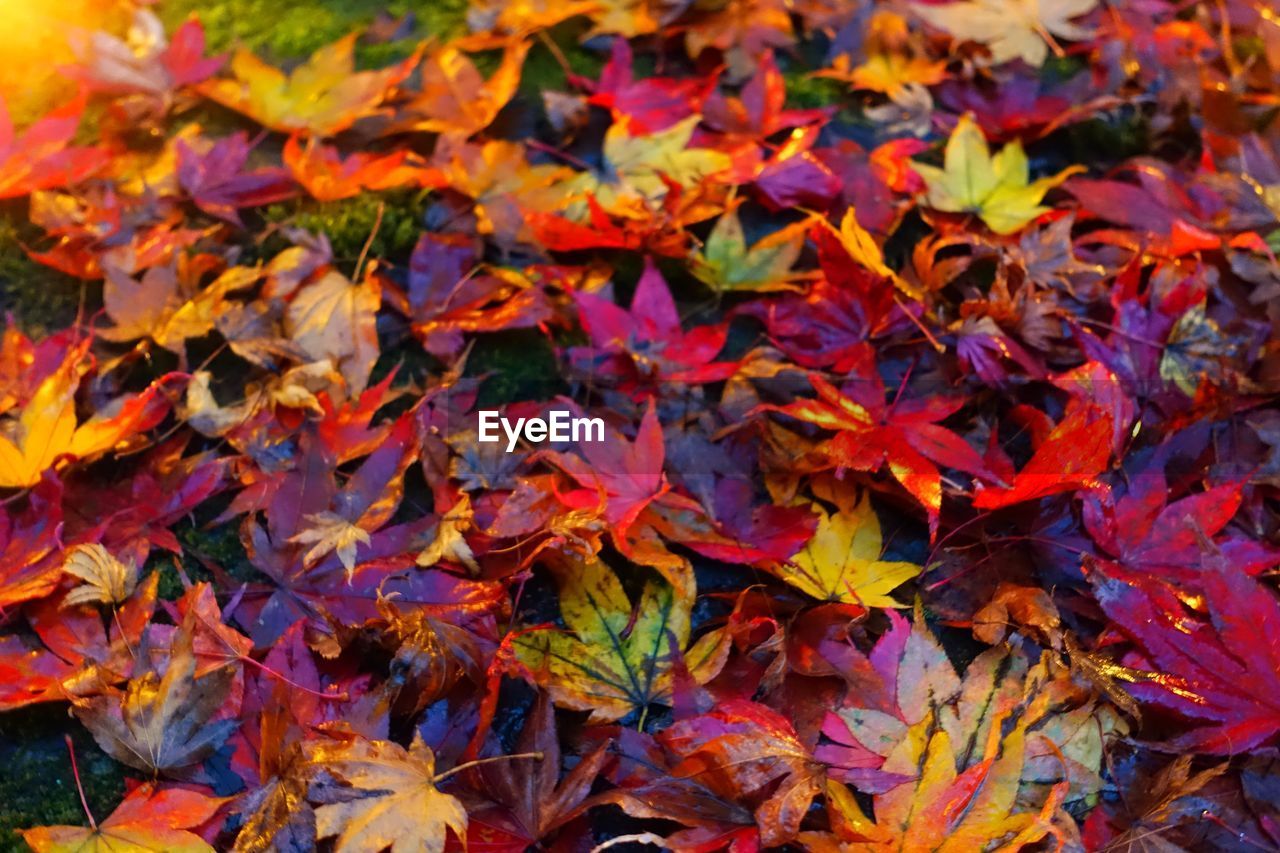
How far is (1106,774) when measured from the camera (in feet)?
3.09

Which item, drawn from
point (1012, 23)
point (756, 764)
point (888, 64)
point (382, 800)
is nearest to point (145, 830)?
point (382, 800)

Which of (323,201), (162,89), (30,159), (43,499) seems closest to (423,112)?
(323,201)

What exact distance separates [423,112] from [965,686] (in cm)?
116

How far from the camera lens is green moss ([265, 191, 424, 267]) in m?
1.39

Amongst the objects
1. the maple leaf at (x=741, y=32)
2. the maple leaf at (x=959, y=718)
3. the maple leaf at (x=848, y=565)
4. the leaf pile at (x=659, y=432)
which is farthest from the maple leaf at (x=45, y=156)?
the maple leaf at (x=959, y=718)

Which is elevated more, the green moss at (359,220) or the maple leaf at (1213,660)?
the green moss at (359,220)

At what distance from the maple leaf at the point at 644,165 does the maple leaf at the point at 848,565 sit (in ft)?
1.86

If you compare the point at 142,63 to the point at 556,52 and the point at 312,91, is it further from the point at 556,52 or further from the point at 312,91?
the point at 556,52

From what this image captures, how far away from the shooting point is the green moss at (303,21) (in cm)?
165

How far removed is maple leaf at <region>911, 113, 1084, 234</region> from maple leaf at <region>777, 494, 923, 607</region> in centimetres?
54

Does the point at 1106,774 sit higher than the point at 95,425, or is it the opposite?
the point at 95,425

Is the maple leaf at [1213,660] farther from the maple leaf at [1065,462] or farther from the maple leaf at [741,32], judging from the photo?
the maple leaf at [741,32]

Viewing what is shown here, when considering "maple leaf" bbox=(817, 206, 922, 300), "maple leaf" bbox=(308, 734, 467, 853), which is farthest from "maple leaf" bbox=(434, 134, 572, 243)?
"maple leaf" bbox=(308, 734, 467, 853)

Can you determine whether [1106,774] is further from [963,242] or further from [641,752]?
[963,242]
